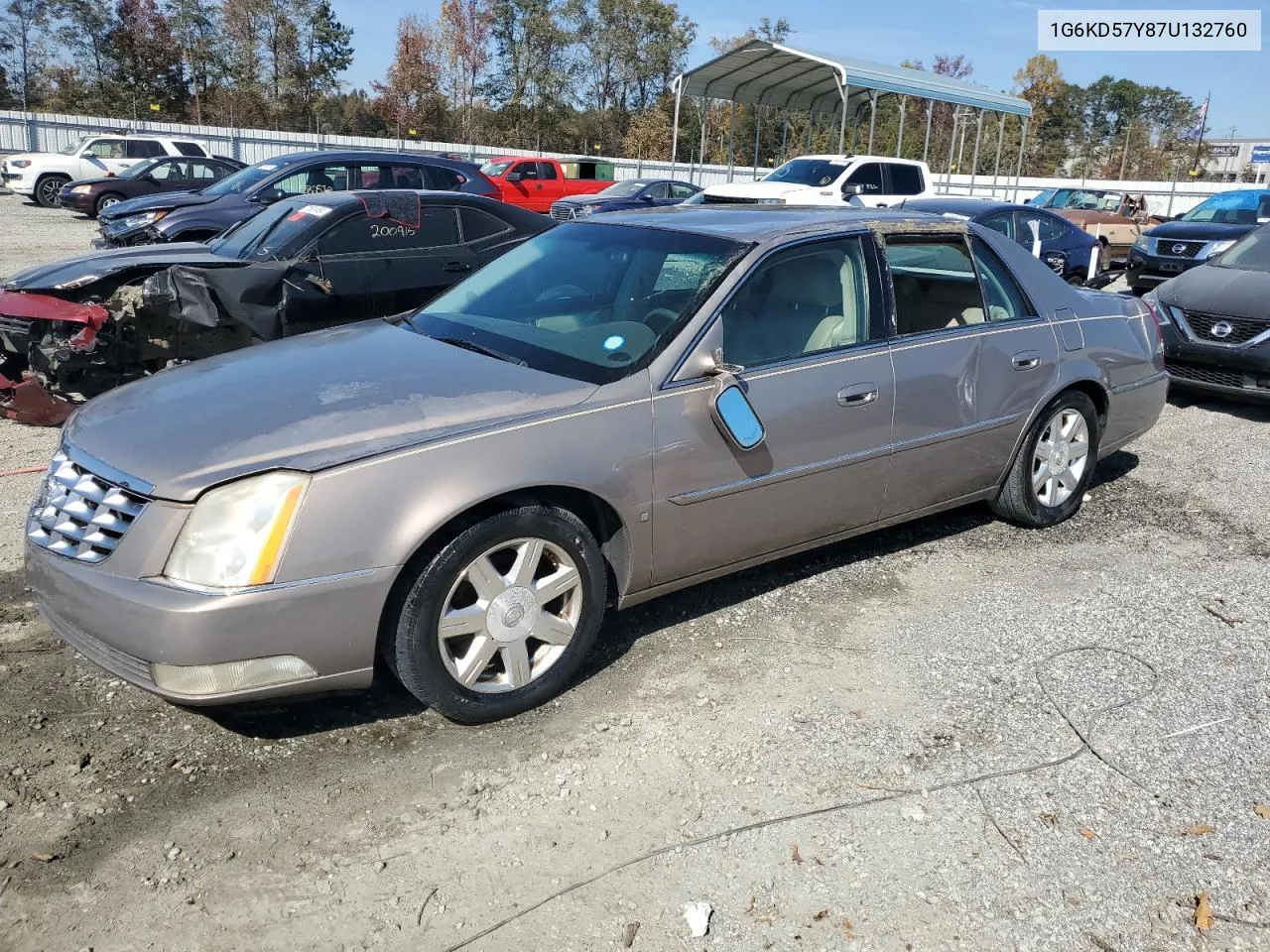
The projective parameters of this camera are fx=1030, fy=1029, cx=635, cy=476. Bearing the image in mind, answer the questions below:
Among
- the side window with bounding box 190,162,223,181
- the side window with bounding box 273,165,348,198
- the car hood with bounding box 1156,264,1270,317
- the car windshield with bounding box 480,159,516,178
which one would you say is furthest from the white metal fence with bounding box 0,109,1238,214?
the car hood with bounding box 1156,264,1270,317

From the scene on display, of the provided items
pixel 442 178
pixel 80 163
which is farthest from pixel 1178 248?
pixel 80 163

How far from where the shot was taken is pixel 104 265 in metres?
6.83

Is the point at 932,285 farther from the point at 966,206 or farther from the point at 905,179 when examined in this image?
the point at 905,179

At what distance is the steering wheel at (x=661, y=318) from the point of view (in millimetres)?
3730

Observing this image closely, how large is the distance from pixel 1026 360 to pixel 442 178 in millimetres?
9838

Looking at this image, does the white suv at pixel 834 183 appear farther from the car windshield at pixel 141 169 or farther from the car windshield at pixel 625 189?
the car windshield at pixel 141 169

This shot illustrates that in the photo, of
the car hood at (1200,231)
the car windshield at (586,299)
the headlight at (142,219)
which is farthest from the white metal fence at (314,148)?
the car windshield at (586,299)

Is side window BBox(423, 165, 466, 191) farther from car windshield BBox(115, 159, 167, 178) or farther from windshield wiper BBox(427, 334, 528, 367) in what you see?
car windshield BBox(115, 159, 167, 178)

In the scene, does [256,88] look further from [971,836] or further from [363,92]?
[971,836]

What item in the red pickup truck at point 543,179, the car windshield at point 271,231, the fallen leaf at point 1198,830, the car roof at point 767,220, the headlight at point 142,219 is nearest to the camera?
the fallen leaf at point 1198,830

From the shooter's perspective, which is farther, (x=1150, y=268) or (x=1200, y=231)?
(x=1150, y=268)

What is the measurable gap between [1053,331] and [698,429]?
7.53 ft

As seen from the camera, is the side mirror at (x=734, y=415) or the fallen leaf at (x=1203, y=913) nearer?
the fallen leaf at (x=1203, y=913)

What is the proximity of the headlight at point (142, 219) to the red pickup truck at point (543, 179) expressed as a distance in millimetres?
10982
